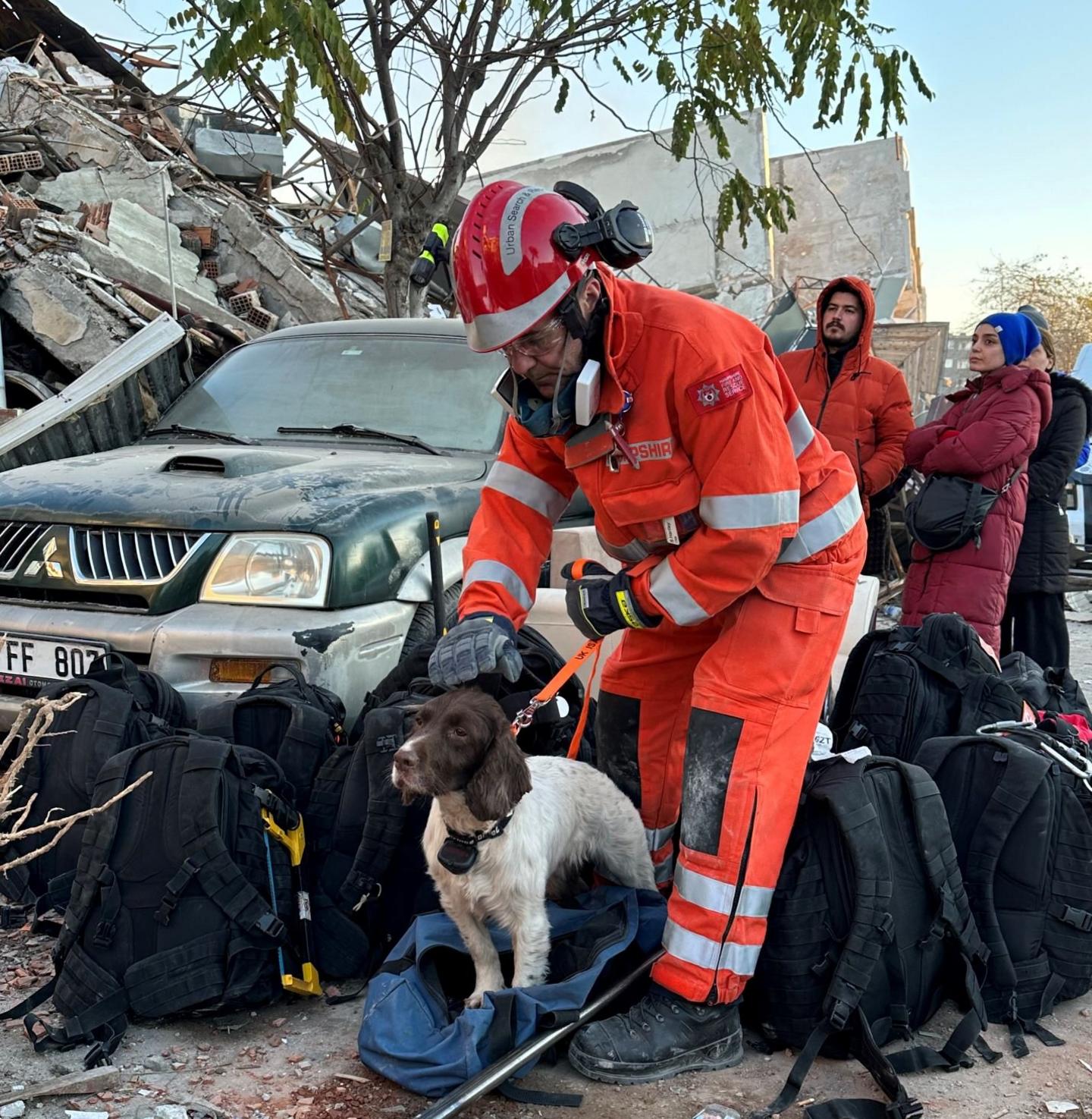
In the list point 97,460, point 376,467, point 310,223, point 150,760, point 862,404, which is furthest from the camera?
point 310,223

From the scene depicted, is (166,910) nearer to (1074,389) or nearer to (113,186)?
(1074,389)

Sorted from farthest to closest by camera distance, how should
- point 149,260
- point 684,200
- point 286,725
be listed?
point 684,200, point 149,260, point 286,725

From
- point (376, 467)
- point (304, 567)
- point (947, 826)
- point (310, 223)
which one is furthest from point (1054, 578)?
point (310, 223)

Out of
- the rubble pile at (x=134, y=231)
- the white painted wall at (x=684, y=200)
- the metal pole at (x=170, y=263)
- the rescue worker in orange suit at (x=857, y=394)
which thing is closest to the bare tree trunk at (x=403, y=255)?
the rubble pile at (x=134, y=231)

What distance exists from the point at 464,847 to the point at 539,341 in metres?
1.26

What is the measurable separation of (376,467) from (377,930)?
1815 millimetres

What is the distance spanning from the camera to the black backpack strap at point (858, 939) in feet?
8.55

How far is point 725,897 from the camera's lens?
2.76 meters

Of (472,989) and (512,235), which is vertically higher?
(512,235)

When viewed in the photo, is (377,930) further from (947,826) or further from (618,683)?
(947,826)

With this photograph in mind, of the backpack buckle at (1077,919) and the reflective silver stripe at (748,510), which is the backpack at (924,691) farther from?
the reflective silver stripe at (748,510)

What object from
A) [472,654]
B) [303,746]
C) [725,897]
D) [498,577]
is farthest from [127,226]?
[725,897]

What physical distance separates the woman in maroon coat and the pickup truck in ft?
6.51

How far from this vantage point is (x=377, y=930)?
333 cm
